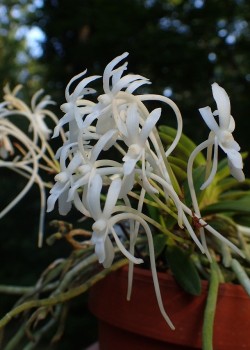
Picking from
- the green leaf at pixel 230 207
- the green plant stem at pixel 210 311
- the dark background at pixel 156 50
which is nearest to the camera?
the green plant stem at pixel 210 311

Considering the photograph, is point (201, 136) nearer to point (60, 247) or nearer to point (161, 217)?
point (60, 247)

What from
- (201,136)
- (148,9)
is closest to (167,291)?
(201,136)

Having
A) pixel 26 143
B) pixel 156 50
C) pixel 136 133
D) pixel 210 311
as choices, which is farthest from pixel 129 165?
pixel 156 50

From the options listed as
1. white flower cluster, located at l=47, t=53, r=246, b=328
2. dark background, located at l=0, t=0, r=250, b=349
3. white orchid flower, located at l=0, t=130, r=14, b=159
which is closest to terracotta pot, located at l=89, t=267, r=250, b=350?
white flower cluster, located at l=47, t=53, r=246, b=328

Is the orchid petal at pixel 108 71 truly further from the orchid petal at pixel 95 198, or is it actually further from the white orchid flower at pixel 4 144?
the white orchid flower at pixel 4 144

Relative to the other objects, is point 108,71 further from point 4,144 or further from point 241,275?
point 4,144

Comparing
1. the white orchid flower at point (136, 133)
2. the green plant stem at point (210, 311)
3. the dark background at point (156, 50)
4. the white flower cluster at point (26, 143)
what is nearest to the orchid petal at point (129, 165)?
the white orchid flower at point (136, 133)
